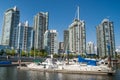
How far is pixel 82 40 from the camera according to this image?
19838 cm

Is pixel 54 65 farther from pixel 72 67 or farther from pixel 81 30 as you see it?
pixel 81 30

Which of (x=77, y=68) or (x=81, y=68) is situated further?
(x=77, y=68)

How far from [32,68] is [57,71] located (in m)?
12.4

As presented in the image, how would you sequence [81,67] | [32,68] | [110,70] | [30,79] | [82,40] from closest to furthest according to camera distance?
1. [30,79]
2. [110,70]
3. [81,67]
4. [32,68]
5. [82,40]

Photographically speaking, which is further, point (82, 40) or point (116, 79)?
point (82, 40)

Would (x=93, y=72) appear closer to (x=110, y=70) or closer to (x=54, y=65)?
(x=110, y=70)

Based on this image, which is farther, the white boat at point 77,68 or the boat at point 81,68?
the boat at point 81,68

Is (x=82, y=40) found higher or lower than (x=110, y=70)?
higher

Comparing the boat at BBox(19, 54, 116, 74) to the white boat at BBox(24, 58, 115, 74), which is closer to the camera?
the white boat at BBox(24, 58, 115, 74)

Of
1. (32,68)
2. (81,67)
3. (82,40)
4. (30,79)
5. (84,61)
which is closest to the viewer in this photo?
(30,79)

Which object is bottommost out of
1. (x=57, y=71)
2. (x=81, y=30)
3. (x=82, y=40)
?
(x=57, y=71)

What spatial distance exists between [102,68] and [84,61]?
9.44 metres

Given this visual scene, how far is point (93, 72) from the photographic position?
1933 inches

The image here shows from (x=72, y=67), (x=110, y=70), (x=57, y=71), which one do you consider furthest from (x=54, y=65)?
(x=110, y=70)
